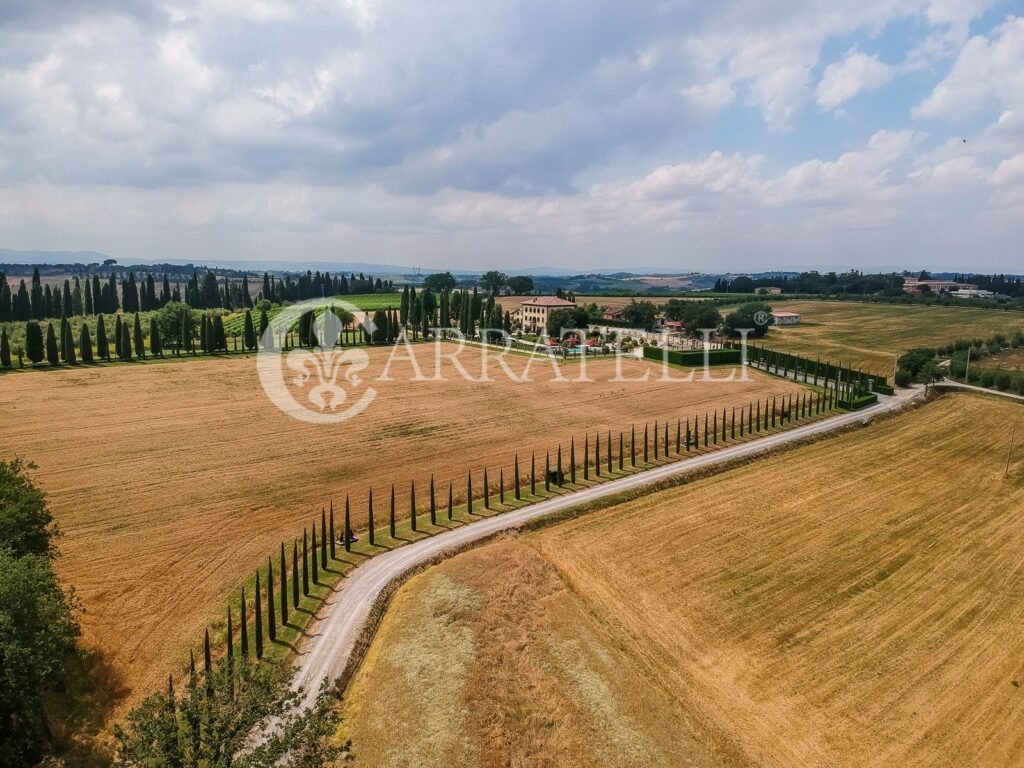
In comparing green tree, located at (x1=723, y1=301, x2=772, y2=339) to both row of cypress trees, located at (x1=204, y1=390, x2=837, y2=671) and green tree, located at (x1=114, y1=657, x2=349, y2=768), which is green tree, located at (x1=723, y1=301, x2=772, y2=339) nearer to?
row of cypress trees, located at (x1=204, y1=390, x2=837, y2=671)

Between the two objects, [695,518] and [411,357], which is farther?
[411,357]

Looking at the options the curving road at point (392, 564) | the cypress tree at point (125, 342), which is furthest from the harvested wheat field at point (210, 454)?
the cypress tree at point (125, 342)

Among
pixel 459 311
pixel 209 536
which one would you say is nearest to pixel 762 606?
pixel 209 536

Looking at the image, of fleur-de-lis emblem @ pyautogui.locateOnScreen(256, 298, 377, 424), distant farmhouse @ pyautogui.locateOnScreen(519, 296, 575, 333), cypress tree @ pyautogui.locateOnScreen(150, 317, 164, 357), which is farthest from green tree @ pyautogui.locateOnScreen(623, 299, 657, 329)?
cypress tree @ pyautogui.locateOnScreen(150, 317, 164, 357)

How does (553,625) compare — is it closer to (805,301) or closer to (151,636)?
(151,636)

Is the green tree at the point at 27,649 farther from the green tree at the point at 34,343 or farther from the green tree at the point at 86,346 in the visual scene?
the green tree at the point at 86,346

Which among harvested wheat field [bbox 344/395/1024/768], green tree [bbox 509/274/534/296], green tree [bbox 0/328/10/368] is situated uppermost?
green tree [bbox 509/274/534/296]
